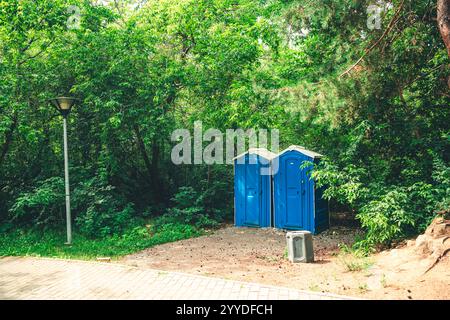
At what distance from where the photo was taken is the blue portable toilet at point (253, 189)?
35.1 ft

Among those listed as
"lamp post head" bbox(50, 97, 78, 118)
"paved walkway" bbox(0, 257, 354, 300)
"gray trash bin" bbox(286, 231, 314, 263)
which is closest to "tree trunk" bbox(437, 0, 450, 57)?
"gray trash bin" bbox(286, 231, 314, 263)

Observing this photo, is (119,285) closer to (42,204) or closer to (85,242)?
(85,242)

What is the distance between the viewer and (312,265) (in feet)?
23.0

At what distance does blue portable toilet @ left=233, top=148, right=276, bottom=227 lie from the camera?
1070cm

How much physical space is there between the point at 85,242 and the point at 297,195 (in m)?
5.57

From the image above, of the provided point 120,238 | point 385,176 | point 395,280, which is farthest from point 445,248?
point 120,238

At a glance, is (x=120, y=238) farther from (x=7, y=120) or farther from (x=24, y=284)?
(x=7, y=120)

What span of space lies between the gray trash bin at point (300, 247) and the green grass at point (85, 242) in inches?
143

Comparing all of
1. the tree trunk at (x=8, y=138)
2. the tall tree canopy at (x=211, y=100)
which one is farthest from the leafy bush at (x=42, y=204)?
the tree trunk at (x=8, y=138)

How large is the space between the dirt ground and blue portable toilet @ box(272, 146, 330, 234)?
1.41 feet

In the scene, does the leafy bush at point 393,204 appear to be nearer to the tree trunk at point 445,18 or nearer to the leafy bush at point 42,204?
the tree trunk at point 445,18

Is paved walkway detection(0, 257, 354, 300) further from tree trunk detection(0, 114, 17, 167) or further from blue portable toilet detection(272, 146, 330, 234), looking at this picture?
tree trunk detection(0, 114, 17, 167)

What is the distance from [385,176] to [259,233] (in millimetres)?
3581
